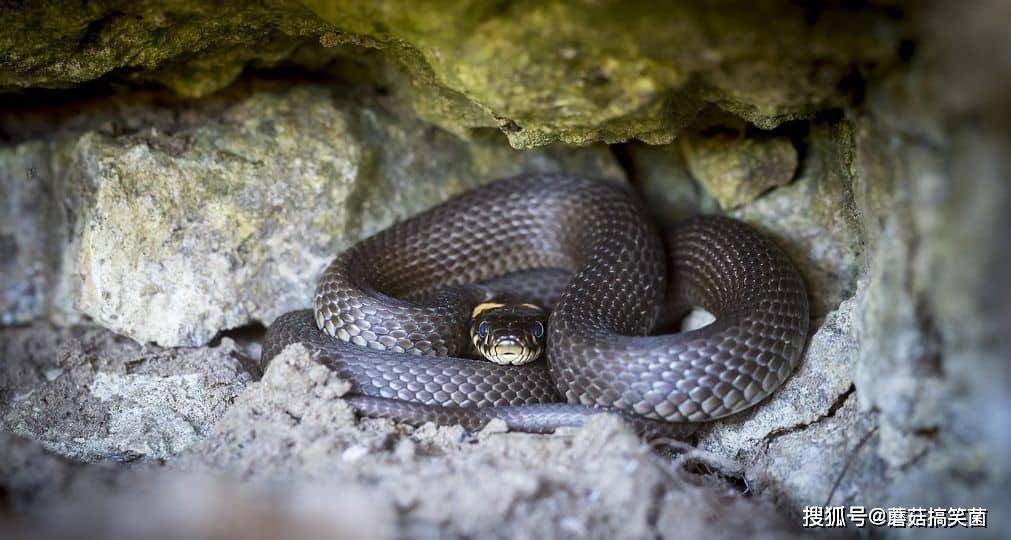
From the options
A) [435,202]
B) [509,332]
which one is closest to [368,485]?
[509,332]

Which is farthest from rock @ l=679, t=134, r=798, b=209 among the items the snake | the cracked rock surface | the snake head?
the snake head

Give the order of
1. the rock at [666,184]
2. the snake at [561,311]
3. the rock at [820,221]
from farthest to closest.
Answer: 1. the rock at [666,184]
2. the rock at [820,221]
3. the snake at [561,311]

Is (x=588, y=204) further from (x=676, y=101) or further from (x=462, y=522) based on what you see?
(x=462, y=522)

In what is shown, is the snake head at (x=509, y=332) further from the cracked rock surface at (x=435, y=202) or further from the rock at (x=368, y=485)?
the cracked rock surface at (x=435, y=202)

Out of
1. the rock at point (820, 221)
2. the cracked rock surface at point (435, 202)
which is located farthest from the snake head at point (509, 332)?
the rock at point (820, 221)

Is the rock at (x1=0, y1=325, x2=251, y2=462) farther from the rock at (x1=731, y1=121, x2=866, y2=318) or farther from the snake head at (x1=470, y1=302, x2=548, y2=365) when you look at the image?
the rock at (x1=731, y1=121, x2=866, y2=318)

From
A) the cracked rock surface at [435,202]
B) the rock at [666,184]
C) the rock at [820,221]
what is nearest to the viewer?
the cracked rock surface at [435,202]
